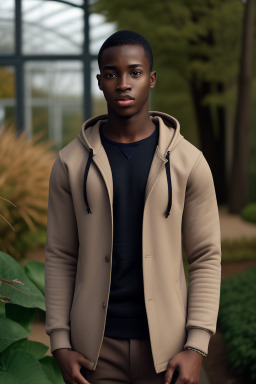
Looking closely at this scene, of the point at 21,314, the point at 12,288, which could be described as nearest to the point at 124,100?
the point at 12,288

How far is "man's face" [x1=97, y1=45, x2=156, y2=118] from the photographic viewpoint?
164 cm

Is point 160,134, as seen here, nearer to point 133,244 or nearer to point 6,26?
point 133,244

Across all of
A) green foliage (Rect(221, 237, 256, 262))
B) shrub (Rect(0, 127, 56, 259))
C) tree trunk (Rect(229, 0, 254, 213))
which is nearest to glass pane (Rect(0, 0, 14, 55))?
tree trunk (Rect(229, 0, 254, 213))

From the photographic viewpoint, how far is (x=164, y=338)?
169 cm

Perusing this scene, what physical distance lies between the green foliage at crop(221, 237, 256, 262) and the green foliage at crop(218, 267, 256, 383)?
254 cm

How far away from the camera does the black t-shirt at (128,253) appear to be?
1.69 metres

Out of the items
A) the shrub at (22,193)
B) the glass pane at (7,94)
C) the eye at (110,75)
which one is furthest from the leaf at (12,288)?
the glass pane at (7,94)

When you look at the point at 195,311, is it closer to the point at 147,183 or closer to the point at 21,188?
the point at 147,183

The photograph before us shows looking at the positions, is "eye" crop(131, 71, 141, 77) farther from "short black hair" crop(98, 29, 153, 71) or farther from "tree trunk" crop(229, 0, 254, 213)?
"tree trunk" crop(229, 0, 254, 213)

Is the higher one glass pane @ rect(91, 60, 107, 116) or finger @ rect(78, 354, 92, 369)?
finger @ rect(78, 354, 92, 369)

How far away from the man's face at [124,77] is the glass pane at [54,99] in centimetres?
1196

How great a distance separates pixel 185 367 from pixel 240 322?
282 cm

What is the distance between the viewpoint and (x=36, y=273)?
2.99 meters

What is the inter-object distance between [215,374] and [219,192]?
1120 centimetres
